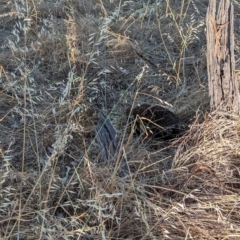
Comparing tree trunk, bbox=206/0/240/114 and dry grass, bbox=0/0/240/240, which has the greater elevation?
tree trunk, bbox=206/0/240/114

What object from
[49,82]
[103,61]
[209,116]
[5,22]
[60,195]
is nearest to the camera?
[60,195]

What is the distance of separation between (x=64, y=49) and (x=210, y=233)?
165 centimetres

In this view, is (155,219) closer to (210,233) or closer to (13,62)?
(210,233)

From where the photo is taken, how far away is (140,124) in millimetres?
2396

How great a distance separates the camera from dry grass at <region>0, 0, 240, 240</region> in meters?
1.83

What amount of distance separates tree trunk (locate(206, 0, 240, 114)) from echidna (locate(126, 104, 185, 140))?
0.69 ft

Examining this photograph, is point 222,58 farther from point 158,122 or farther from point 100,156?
point 100,156

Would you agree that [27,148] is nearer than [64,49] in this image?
Yes

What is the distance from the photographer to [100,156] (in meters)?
2.26

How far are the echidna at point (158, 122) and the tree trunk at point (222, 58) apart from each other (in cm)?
21

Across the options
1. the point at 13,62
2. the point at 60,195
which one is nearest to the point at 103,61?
the point at 13,62

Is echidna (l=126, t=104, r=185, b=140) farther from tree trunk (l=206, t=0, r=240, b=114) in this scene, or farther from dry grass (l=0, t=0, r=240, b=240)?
tree trunk (l=206, t=0, r=240, b=114)

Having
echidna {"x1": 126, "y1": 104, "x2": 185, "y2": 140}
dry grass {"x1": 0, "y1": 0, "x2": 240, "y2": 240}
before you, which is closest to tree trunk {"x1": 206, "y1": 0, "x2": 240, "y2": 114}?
dry grass {"x1": 0, "y1": 0, "x2": 240, "y2": 240}

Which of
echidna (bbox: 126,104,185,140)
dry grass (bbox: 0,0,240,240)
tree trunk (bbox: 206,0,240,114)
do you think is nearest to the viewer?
dry grass (bbox: 0,0,240,240)
